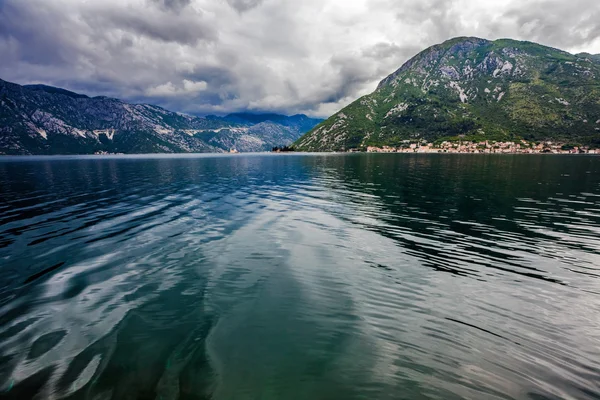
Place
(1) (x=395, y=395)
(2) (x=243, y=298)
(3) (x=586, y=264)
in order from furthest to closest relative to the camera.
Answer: (3) (x=586, y=264)
(2) (x=243, y=298)
(1) (x=395, y=395)

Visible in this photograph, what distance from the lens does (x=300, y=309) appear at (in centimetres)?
1408

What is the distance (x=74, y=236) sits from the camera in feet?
84.6

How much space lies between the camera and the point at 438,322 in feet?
42.2

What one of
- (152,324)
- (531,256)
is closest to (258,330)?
(152,324)

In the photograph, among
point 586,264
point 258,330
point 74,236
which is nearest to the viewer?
point 258,330

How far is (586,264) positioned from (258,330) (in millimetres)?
23044

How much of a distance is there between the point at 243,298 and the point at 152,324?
4398 mm

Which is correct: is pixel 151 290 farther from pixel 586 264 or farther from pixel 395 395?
pixel 586 264

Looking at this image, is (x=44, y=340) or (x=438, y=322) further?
(x=438, y=322)

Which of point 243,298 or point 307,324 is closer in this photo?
point 307,324

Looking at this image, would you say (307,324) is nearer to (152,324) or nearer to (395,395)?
(395,395)

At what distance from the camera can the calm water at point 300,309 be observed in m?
9.34

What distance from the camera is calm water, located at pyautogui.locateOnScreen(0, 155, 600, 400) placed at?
30.6ft

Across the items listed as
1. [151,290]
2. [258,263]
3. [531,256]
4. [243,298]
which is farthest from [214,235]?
[531,256]
